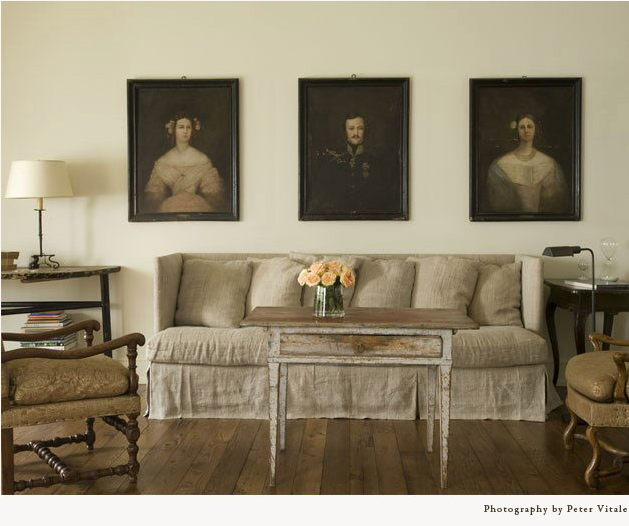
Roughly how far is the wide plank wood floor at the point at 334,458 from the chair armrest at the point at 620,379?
1.29ft

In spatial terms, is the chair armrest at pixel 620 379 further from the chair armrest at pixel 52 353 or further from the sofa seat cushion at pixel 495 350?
the chair armrest at pixel 52 353

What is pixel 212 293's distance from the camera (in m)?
4.92

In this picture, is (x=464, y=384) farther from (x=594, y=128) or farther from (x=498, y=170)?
(x=594, y=128)

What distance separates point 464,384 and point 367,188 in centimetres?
167

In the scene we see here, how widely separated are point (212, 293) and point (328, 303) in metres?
1.64

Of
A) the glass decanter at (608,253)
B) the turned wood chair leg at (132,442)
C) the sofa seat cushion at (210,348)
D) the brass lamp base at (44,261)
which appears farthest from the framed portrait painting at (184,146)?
the glass decanter at (608,253)

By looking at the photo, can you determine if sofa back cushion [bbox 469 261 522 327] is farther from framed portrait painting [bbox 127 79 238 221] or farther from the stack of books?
the stack of books

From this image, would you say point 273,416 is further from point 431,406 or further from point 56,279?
point 56,279

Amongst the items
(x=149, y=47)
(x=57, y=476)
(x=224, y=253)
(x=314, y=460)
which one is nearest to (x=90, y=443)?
(x=57, y=476)

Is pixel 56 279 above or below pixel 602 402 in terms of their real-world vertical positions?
above

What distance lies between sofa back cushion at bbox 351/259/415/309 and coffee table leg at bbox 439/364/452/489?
1.63 meters

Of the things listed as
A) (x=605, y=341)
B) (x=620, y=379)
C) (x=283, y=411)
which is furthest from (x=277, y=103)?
(x=620, y=379)

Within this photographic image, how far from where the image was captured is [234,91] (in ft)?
17.5

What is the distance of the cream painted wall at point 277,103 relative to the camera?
523 centimetres
